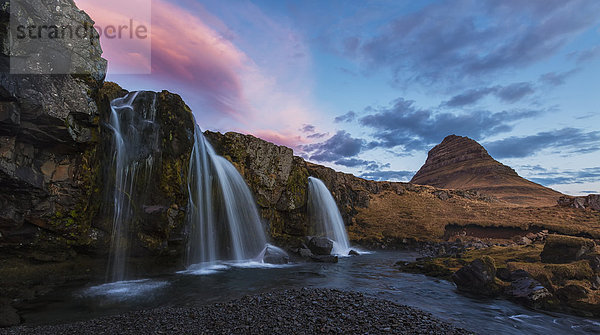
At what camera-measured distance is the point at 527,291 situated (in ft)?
45.0

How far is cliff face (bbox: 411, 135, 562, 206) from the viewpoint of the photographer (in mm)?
123125

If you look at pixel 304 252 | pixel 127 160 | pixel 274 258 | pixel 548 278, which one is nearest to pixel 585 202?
pixel 548 278

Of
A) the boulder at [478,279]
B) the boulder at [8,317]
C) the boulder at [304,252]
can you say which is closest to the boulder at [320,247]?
the boulder at [304,252]

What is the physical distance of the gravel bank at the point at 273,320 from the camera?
27.7ft

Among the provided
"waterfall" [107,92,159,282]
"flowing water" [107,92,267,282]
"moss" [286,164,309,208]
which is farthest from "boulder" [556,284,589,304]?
"moss" [286,164,309,208]

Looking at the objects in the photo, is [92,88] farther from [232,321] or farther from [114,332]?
[232,321]

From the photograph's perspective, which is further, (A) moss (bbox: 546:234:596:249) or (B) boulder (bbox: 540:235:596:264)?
(A) moss (bbox: 546:234:596:249)

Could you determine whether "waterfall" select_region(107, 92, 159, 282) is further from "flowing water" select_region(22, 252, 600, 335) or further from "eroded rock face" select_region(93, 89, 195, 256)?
"flowing water" select_region(22, 252, 600, 335)

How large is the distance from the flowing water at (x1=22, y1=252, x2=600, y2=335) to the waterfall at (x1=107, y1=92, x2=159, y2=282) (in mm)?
2267

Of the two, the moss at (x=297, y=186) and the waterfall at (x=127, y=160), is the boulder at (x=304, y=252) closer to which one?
the moss at (x=297, y=186)

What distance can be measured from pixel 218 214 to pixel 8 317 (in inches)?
595

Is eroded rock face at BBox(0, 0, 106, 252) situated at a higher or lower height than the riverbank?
higher

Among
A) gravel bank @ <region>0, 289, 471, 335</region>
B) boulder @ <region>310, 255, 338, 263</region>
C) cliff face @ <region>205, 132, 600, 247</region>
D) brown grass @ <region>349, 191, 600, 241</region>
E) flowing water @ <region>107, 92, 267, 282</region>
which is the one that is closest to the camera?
gravel bank @ <region>0, 289, 471, 335</region>

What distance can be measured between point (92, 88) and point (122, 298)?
39.6 feet
